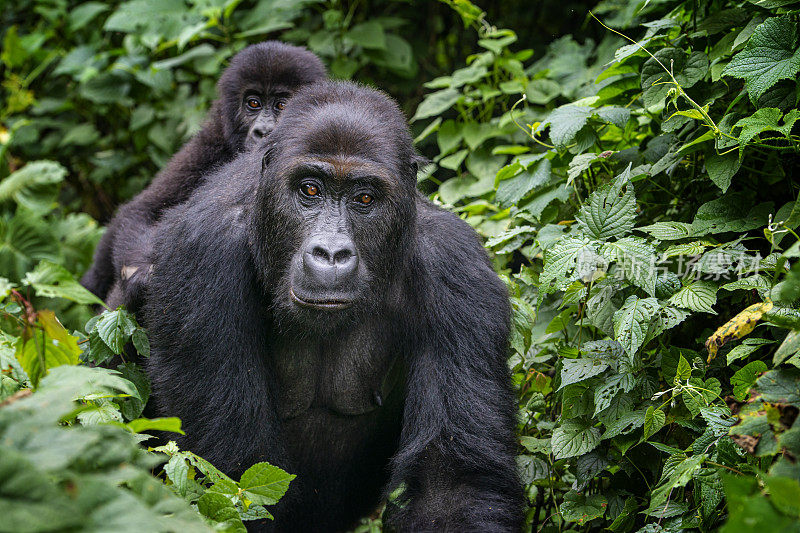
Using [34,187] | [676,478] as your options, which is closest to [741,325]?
[676,478]

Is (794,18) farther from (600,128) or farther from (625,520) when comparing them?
(625,520)

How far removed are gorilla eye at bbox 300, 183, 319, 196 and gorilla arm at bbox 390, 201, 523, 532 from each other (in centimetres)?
54

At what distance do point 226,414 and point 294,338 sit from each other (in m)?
0.45

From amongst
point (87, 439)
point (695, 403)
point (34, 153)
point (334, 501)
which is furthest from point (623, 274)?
point (34, 153)

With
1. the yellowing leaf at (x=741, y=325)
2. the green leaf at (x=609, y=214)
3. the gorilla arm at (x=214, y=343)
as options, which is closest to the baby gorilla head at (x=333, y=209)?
the gorilla arm at (x=214, y=343)

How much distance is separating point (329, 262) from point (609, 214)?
1181mm

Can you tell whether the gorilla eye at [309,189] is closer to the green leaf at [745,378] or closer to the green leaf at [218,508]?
the green leaf at [218,508]

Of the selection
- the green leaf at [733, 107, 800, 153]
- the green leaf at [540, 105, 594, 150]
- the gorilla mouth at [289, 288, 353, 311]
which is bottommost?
the gorilla mouth at [289, 288, 353, 311]

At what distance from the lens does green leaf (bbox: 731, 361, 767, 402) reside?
2.70 metres

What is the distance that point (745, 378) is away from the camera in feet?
8.91

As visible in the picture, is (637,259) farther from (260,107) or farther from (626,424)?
(260,107)

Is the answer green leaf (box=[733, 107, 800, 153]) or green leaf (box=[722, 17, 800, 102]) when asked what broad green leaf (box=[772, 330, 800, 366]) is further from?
green leaf (box=[722, 17, 800, 102])

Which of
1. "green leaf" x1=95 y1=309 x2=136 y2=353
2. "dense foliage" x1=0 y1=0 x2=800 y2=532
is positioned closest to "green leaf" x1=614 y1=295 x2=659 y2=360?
"dense foliage" x1=0 y1=0 x2=800 y2=532

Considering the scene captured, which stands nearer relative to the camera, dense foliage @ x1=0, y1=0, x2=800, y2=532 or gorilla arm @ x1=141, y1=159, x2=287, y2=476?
dense foliage @ x1=0, y1=0, x2=800, y2=532
